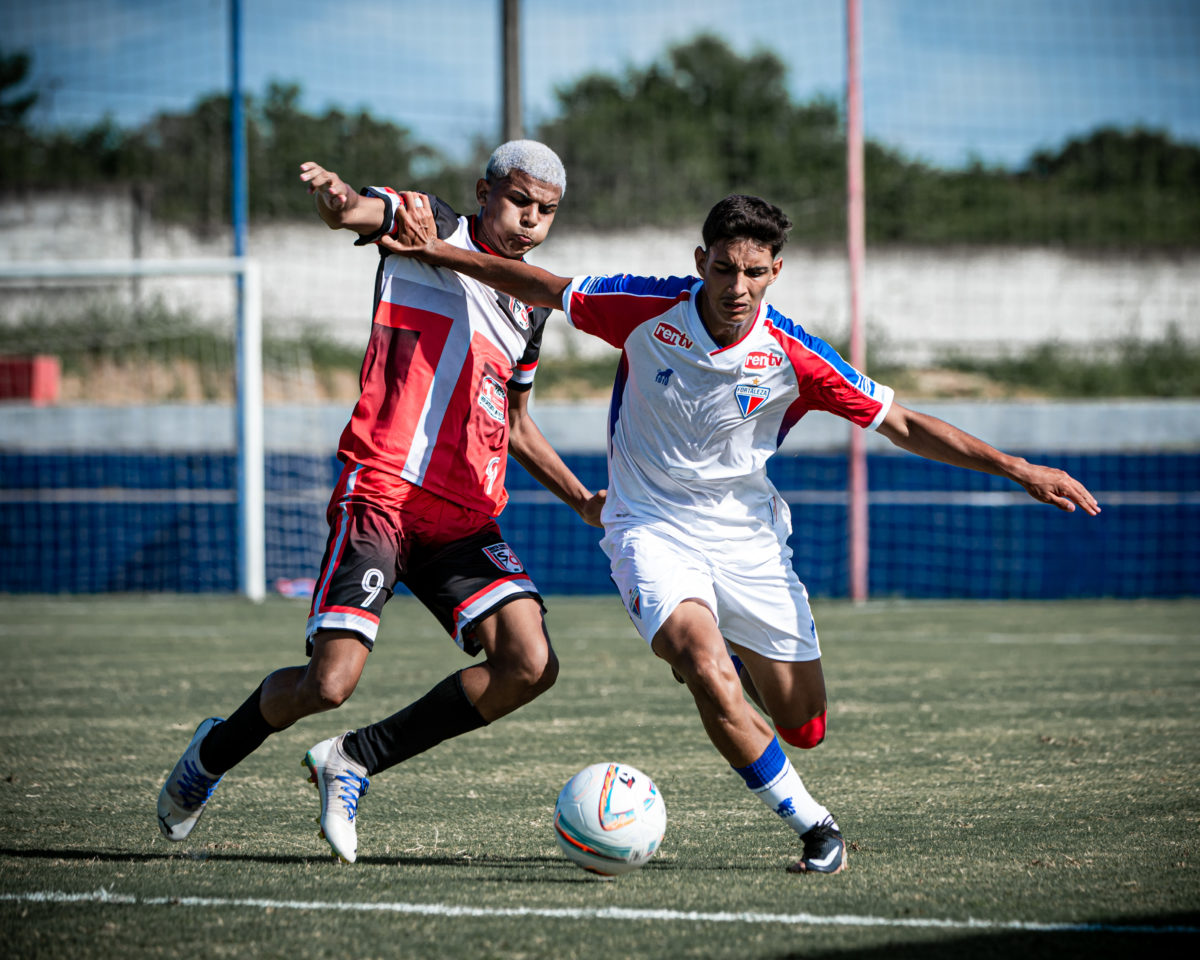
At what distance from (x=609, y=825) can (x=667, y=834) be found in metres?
0.74

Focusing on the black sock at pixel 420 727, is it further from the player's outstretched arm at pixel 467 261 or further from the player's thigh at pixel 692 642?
the player's outstretched arm at pixel 467 261

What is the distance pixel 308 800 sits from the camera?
5023 millimetres

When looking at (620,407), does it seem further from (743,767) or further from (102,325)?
(102,325)

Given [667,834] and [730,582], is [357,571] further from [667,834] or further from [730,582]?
[667,834]

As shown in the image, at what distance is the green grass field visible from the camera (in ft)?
10.7

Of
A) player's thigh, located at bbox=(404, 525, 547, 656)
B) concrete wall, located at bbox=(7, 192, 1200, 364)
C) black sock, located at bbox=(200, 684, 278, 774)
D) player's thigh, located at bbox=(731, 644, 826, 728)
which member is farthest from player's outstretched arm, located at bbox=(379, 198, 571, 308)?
concrete wall, located at bbox=(7, 192, 1200, 364)

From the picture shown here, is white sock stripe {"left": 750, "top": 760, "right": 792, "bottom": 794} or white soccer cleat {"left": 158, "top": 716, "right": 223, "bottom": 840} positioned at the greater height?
white sock stripe {"left": 750, "top": 760, "right": 792, "bottom": 794}

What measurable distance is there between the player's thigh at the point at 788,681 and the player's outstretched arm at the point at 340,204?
73.9 inches

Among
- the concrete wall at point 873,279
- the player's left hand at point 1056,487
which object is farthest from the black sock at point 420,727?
the concrete wall at point 873,279

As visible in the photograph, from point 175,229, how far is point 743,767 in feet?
63.9

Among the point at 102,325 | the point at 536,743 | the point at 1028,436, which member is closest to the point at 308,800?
the point at 536,743

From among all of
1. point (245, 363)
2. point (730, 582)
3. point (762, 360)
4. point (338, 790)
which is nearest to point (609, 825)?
point (338, 790)

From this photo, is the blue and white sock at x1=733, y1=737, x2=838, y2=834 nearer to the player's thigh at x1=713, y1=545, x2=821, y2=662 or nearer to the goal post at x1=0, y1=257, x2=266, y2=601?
the player's thigh at x1=713, y1=545, x2=821, y2=662

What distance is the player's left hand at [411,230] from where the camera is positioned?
427 cm
